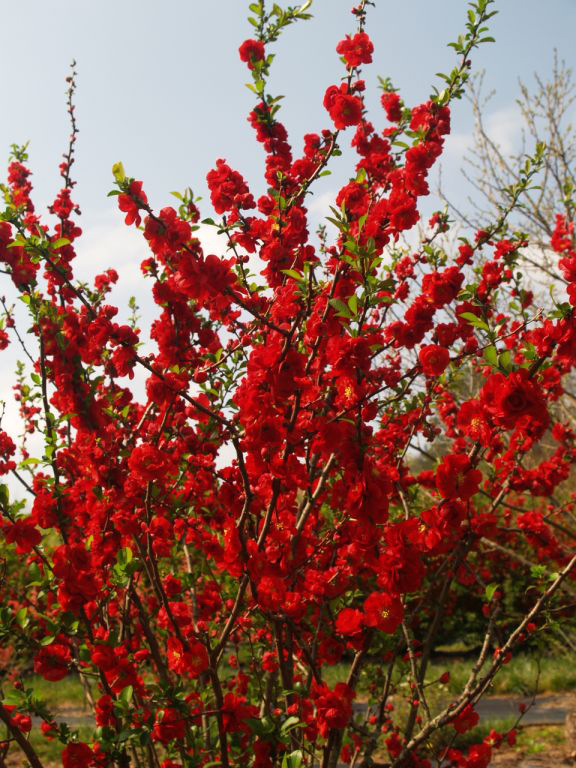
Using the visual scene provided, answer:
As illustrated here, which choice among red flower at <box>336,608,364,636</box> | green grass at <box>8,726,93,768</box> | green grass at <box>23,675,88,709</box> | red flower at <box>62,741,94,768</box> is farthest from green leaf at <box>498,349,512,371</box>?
green grass at <box>23,675,88,709</box>

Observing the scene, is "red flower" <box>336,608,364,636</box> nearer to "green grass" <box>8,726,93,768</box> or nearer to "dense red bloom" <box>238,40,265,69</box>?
"dense red bloom" <box>238,40,265,69</box>

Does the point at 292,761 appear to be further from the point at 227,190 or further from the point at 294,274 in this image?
the point at 227,190

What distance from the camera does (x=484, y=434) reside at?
1851mm

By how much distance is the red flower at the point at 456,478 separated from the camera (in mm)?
1621

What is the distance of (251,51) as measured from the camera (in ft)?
8.39

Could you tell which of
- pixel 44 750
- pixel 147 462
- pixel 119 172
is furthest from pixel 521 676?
pixel 119 172

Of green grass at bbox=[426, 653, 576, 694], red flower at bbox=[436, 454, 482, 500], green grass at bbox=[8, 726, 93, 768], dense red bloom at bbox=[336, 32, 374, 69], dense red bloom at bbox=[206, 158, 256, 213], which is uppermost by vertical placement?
dense red bloom at bbox=[336, 32, 374, 69]

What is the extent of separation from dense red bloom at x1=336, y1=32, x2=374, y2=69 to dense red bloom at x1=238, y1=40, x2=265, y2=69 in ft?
1.18

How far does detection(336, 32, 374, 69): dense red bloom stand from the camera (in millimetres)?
2549

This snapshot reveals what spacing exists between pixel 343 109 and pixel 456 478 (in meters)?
1.71

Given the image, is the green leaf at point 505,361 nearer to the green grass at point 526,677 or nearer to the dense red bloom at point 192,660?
the dense red bloom at point 192,660

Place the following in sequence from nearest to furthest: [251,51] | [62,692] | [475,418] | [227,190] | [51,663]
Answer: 1. [475,418]
2. [51,663]
3. [227,190]
4. [251,51]
5. [62,692]

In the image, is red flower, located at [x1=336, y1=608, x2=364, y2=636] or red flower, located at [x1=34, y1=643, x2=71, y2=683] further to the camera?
red flower, located at [x1=336, y1=608, x2=364, y2=636]

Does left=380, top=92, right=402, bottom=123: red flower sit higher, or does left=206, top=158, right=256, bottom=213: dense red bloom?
left=380, top=92, right=402, bottom=123: red flower
